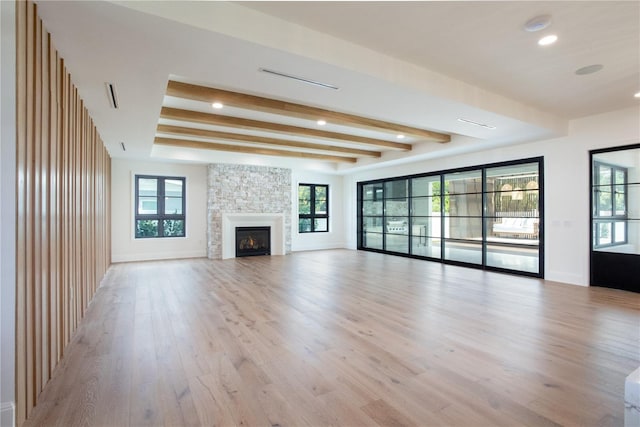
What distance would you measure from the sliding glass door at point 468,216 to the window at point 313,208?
6.24 ft

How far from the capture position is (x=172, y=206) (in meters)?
9.02

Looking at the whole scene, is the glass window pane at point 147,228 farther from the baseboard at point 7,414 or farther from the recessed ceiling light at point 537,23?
the recessed ceiling light at point 537,23

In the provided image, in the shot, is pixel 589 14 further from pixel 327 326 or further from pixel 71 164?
Result: pixel 71 164

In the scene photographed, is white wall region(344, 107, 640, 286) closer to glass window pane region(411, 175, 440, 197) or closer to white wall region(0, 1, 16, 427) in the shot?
glass window pane region(411, 175, 440, 197)

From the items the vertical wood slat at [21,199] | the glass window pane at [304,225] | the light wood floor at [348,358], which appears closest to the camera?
the vertical wood slat at [21,199]

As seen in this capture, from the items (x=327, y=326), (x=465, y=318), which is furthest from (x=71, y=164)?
(x=465, y=318)

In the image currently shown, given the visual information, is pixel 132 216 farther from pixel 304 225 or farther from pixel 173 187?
pixel 304 225

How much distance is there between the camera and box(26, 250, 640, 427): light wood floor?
2080 millimetres

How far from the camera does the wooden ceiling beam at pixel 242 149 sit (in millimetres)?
7484

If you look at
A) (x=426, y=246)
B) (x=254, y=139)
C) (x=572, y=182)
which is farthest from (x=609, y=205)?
(x=254, y=139)

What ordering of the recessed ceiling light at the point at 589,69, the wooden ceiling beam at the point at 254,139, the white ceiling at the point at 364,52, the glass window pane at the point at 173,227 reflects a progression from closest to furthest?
the white ceiling at the point at 364,52 < the recessed ceiling light at the point at 589,69 < the wooden ceiling beam at the point at 254,139 < the glass window pane at the point at 173,227

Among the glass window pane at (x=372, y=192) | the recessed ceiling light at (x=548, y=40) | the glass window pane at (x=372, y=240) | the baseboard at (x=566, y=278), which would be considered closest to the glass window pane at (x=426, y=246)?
the glass window pane at (x=372, y=240)

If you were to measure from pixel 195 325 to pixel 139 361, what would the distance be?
2.88 feet

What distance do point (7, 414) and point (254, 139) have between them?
19.7 ft
